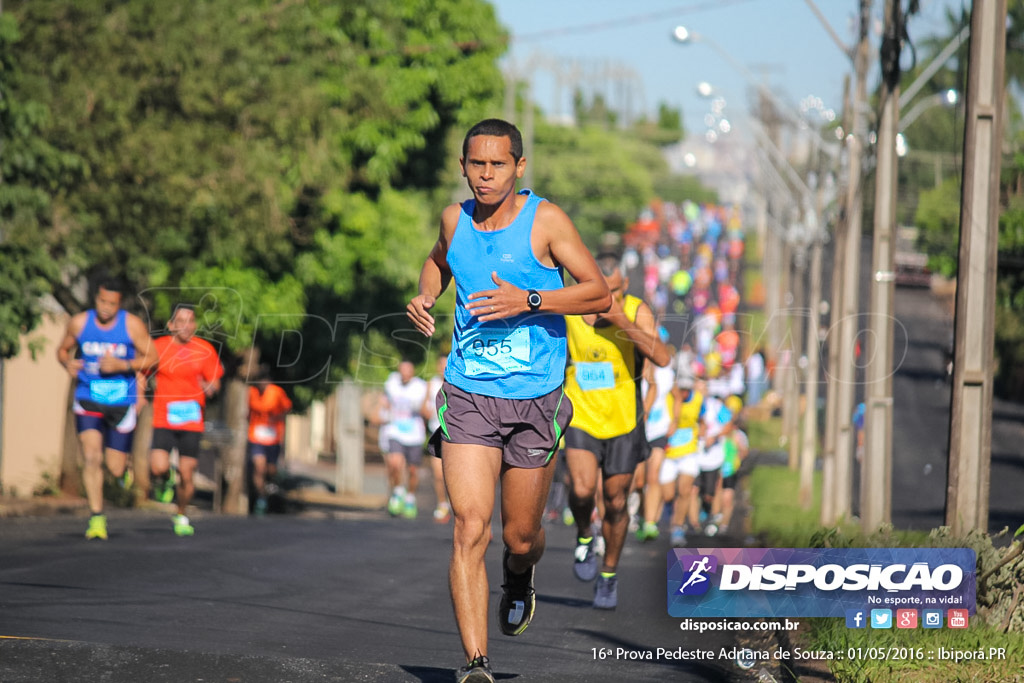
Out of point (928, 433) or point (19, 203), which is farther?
point (928, 433)

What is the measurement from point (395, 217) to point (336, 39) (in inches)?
122

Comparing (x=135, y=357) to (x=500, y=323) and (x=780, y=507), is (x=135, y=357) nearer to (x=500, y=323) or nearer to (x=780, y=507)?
(x=500, y=323)

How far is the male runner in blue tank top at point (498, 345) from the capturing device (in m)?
5.96

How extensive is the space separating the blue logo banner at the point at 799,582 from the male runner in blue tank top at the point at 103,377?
6.64 m

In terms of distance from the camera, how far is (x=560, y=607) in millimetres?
9383

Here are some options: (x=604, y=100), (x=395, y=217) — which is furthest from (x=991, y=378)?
(x=604, y=100)

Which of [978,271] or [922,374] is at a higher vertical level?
[978,271]

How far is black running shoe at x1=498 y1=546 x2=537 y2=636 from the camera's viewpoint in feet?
22.0

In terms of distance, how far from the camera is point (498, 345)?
20.0ft

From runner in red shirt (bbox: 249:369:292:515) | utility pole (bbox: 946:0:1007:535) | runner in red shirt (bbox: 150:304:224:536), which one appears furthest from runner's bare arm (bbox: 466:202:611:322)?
runner in red shirt (bbox: 249:369:292:515)

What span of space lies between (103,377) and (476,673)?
7163mm

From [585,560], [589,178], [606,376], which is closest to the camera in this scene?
[606,376]

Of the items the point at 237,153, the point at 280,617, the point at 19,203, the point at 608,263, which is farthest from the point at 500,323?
the point at 237,153

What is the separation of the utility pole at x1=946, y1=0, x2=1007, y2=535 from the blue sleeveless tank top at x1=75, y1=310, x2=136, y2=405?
6561 millimetres
